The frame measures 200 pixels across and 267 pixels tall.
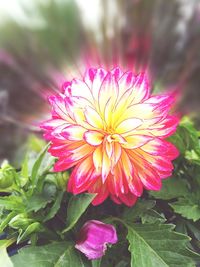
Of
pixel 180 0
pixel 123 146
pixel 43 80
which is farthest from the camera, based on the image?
pixel 180 0

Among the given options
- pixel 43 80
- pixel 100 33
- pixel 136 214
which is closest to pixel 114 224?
pixel 136 214

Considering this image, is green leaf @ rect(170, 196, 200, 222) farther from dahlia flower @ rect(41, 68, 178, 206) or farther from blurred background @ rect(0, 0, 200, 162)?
blurred background @ rect(0, 0, 200, 162)

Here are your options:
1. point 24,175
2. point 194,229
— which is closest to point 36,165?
point 24,175

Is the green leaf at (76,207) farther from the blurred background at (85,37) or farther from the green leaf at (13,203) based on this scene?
the blurred background at (85,37)

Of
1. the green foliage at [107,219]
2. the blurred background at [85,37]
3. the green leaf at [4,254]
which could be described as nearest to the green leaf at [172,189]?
the green foliage at [107,219]

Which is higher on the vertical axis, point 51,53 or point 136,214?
point 51,53

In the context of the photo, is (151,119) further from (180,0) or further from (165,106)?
(180,0)
